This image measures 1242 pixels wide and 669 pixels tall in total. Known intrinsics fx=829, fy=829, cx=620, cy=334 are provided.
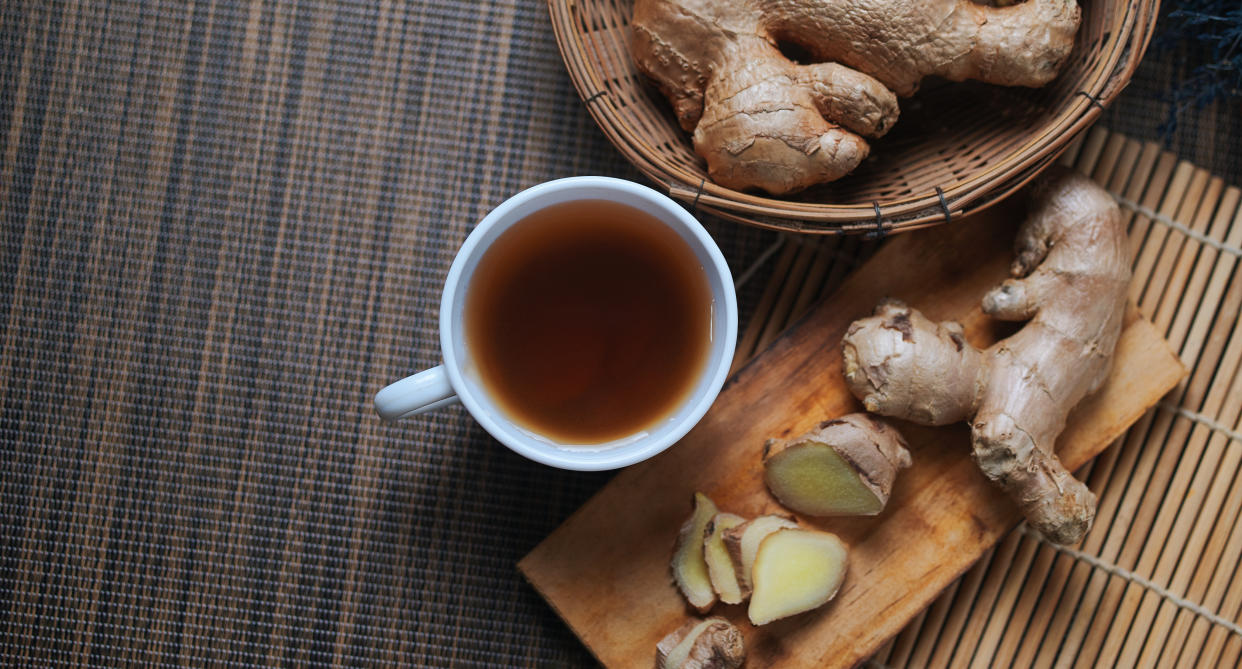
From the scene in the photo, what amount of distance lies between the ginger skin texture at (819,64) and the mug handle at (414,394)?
376 millimetres

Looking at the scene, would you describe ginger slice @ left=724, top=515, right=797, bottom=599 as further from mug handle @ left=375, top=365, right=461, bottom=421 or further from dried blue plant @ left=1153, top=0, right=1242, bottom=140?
dried blue plant @ left=1153, top=0, right=1242, bottom=140

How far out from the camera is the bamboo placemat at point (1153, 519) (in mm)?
1003

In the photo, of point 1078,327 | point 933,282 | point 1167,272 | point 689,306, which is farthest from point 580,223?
point 1167,272

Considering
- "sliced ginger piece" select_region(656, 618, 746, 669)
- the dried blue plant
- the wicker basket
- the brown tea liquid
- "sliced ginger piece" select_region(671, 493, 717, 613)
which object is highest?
the dried blue plant

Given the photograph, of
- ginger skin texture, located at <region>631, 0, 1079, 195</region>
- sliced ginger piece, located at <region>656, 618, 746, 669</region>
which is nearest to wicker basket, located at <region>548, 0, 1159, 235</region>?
ginger skin texture, located at <region>631, 0, 1079, 195</region>

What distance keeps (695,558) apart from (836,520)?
0.55ft

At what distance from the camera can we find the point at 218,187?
3.42ft

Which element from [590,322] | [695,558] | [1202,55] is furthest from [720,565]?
[1202,55]

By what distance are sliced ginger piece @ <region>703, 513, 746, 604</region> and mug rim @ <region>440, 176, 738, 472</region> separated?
0.19 metres

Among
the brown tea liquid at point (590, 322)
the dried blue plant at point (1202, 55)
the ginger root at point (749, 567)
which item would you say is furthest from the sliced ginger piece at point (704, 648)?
the dried blue plant at point (1202, 55)

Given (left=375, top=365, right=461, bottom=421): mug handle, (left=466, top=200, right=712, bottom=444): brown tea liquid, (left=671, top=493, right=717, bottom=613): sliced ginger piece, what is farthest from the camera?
(left=671, top=493, right=717, bottom=613): sliced ginger piece

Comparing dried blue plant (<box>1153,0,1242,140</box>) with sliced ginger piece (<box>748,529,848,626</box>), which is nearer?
sliced ginger piece (<box>748,529,848,626</box>)

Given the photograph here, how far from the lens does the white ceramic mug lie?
738mm

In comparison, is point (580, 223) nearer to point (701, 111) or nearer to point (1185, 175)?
point (701, 111)
